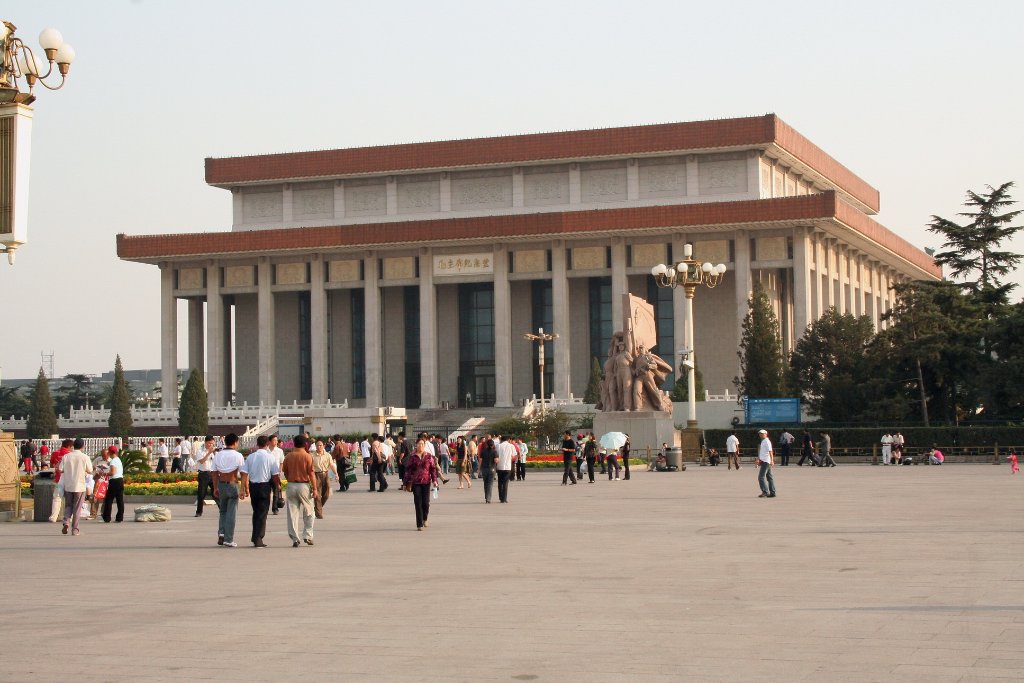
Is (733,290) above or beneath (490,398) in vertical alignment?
above

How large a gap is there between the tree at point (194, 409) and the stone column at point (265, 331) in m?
12.1

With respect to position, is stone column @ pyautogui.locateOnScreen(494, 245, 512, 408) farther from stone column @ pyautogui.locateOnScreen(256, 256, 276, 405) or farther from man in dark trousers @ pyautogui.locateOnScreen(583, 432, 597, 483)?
man in dark trousers @ pyautogui.locateOnScreen(583, 432, 597, 483)

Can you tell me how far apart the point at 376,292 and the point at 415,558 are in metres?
65.8

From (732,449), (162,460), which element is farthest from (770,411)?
(162,460)

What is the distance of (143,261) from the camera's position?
82375 millimetres


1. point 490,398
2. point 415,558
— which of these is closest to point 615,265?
point 490,398

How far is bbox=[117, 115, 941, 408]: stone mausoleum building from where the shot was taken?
246ft

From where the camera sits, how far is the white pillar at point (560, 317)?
3009 inches

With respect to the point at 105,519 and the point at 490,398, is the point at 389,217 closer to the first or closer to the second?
the point at 490,398

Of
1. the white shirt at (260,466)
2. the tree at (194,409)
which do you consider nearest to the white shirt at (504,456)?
the white shirt at (260,466)

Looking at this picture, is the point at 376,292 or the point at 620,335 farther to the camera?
the point at 376,292

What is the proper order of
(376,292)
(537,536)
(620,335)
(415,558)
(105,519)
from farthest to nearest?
(376,292)
(620,335)
(105,519)
(537,536)
(415,558)

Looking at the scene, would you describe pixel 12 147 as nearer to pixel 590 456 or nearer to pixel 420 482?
pixel 420 482

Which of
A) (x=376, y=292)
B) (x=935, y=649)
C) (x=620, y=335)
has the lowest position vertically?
(x=935, y=649)
